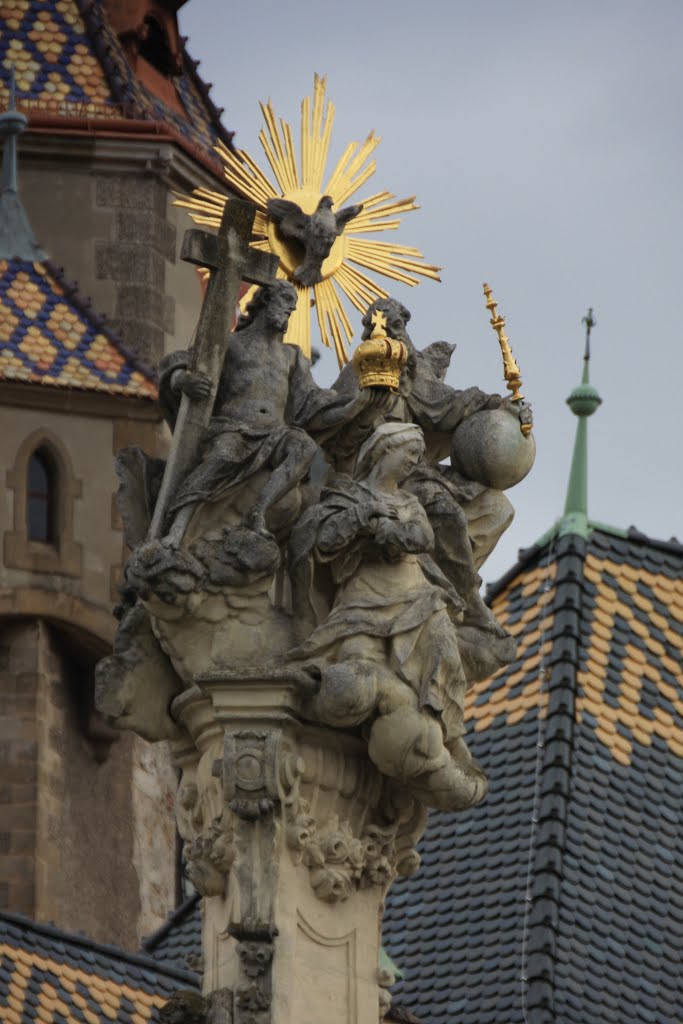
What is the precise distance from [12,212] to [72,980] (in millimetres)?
7462

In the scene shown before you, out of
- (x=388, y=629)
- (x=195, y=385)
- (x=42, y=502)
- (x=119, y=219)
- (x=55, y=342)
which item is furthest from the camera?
(x=119, y=219)

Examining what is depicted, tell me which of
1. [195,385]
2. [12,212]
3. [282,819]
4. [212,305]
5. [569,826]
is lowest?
[282,819]

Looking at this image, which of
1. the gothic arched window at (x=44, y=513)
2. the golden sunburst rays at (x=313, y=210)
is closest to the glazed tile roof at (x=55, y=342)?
the gothic arched window at (x=44, y=513)

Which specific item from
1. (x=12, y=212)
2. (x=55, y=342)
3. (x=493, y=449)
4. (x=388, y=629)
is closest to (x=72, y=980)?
(x=55, y=342)

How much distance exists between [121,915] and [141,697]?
13968 mm

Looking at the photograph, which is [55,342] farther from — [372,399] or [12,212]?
[372,399]

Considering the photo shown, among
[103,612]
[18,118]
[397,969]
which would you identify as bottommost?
[397,969]

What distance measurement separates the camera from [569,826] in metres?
34.0

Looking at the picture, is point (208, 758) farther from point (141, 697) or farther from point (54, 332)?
point (54, 332)

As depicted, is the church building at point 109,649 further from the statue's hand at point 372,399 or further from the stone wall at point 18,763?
the statue's hand at point 372,399

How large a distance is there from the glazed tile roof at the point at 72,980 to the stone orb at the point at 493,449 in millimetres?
8565

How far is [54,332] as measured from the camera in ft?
117

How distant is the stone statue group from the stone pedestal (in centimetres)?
13

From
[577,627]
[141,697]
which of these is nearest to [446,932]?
[577,627]
